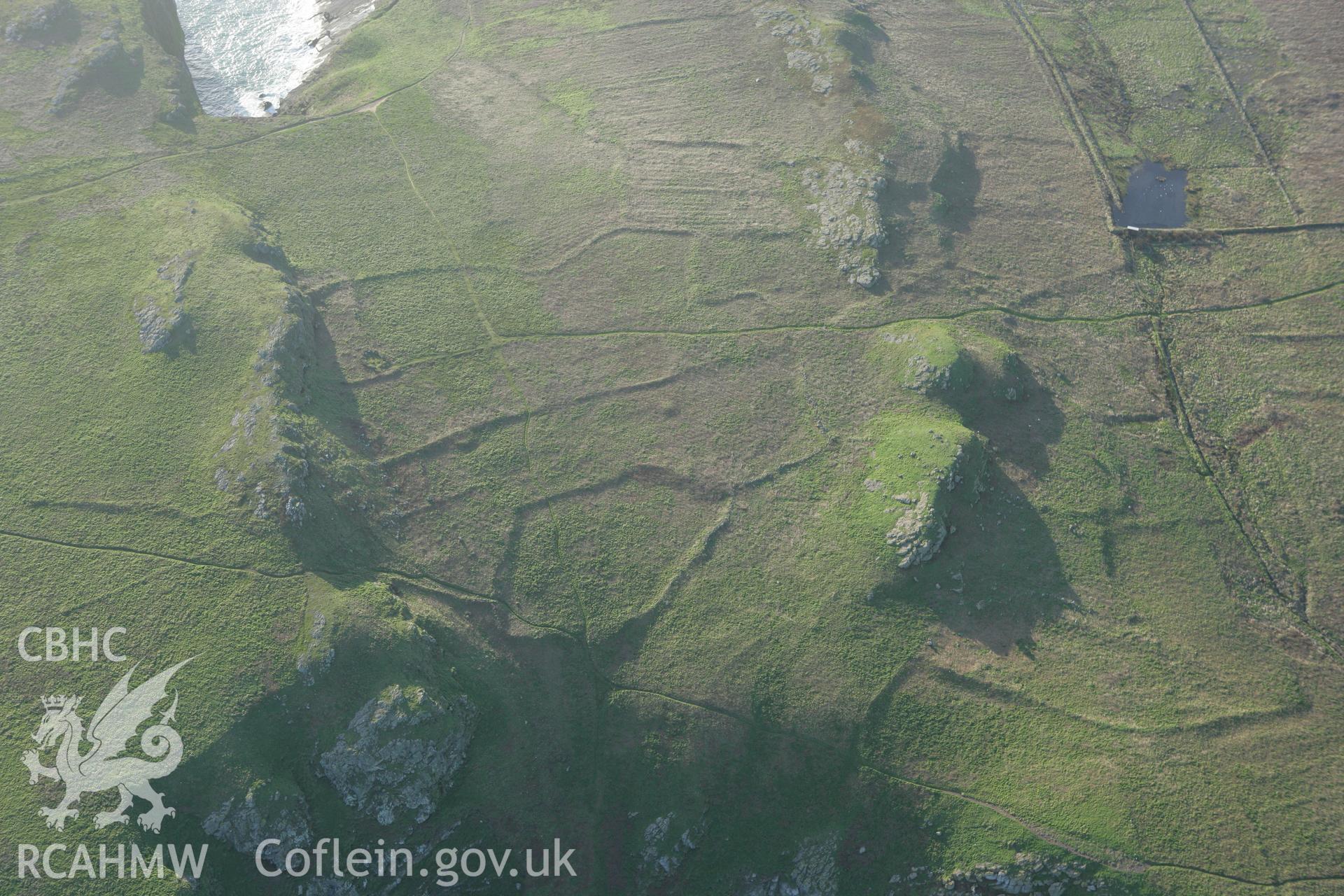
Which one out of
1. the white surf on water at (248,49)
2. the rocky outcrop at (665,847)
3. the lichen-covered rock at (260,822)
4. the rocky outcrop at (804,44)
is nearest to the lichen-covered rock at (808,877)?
the rocky outcrop at (665,847)

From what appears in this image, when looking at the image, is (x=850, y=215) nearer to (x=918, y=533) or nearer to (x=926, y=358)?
(x=926, y=358)

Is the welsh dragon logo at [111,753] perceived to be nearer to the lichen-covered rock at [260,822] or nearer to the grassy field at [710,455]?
the grassy field at [710,455]

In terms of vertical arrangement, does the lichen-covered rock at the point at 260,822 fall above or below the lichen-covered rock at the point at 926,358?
below

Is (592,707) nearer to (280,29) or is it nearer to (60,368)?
(60,368)

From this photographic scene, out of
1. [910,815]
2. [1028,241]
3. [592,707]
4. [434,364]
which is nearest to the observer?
[910,815]

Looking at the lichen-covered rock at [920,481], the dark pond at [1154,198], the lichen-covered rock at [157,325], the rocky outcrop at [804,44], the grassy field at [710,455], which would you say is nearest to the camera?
the grassy field at [710,455]

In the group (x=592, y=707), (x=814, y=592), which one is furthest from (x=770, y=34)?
(x=592, y=707)

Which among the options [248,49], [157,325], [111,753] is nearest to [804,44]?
[248,49]
